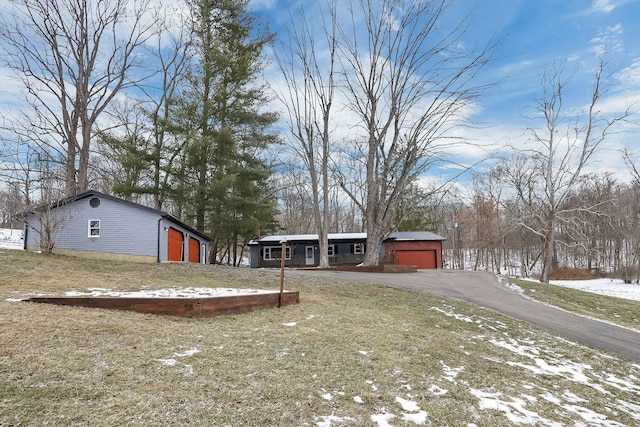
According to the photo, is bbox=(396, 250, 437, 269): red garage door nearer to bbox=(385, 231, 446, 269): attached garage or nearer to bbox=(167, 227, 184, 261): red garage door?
bbox=(385, 231, 446, 269): attached garage

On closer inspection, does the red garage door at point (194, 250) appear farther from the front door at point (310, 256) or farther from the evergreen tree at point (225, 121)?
the front door at point (310, 256)

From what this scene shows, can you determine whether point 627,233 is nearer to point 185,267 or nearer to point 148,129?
point 185,267

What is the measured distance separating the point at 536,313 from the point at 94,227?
1744cm

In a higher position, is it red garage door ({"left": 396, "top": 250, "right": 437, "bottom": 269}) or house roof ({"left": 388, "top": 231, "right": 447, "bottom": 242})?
house roof ({"left": 388, "top": 231, "right": 447, "bottom": 242})

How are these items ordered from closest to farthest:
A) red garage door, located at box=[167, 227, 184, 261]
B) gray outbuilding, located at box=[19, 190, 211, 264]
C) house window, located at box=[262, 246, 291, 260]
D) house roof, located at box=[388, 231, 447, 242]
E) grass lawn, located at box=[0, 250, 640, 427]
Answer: grass lawn, located at box=[0, 250, 640, 427], gray outbuilding, located at box=[19, 190, 211, 264], red garage door, located at box=[167, 227, 184, 261], house roof, located at box=[388, 231, 447, 242], house window, located at box=[262, 246, 291, 260]

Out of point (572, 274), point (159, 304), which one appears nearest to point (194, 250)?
point (159, 304)

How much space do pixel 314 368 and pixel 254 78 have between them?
22.0 m

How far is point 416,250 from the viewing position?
2852cm

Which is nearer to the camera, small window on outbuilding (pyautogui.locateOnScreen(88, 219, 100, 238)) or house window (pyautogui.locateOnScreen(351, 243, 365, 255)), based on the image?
small window on outbuilding (pyautogui.locateOnScreen(88, 219, 100, 238))

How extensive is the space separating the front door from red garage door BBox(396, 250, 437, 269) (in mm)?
6574

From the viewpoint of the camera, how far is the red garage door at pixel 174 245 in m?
18.0

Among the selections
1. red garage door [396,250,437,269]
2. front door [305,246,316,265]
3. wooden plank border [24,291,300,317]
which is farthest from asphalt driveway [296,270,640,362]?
front door [305,246,316,265]

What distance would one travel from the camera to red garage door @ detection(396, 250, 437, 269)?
28375 mm

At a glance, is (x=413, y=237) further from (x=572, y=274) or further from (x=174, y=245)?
(x=174, y=245)
